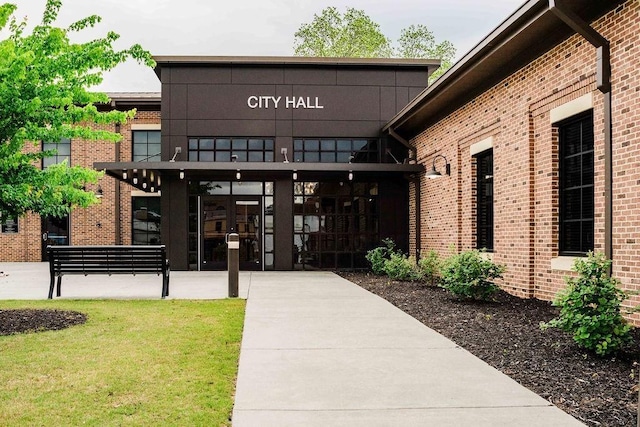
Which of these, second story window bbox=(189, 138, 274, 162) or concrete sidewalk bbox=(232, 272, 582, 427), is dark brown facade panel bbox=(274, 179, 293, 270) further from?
concrete sidewalk bbox=(232, 272, 582, 427)

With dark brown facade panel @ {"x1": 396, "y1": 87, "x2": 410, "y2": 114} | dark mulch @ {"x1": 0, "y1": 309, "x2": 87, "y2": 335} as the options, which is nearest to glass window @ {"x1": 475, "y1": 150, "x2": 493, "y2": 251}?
dark brown facade panel @ {"x1": 396, "y1": 87, "x2": 410, "y2": 114}

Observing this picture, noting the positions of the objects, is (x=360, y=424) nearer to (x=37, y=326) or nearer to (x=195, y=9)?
(x=37, y=326)

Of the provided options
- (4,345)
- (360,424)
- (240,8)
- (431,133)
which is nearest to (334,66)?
(431,133)

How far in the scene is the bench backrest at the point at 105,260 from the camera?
35.3 ft

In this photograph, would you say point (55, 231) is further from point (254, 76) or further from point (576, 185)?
point (576, 185)

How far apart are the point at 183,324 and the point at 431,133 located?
10.4m

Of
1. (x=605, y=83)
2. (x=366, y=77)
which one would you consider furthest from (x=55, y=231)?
(x=605, y=83)

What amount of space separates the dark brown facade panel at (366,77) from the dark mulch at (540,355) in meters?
10.2

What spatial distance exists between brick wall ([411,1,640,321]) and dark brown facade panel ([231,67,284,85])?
594 centimetres

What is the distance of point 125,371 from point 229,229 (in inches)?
528

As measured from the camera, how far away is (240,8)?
50531 millimetres

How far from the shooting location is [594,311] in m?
5.88

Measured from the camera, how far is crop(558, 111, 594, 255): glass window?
9.09 meters

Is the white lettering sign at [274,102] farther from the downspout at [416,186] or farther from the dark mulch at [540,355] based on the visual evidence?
the dark mulch at [540,355]
